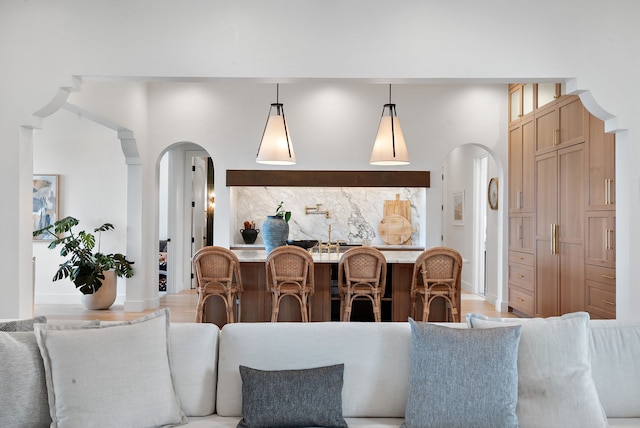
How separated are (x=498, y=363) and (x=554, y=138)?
441cm

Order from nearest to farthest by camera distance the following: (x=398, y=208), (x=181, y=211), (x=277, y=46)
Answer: (x=277, y=46) < (x=398, y=208) < (x=181, y=211)

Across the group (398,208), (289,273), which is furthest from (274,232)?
(398,208)

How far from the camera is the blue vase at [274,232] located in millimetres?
5469

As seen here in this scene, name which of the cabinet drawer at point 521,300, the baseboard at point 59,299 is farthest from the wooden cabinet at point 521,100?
the baseboard at point 59,299

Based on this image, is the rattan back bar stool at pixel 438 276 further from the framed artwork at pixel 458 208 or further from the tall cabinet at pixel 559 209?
the framed artwork at pixel 458 208

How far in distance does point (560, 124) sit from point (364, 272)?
2779 millimetres

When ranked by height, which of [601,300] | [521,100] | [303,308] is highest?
[521,100]

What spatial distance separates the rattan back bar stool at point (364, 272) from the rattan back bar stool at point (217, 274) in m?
1.00

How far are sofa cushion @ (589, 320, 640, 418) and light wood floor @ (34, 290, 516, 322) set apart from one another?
384 centimetres

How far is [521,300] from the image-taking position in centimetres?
672

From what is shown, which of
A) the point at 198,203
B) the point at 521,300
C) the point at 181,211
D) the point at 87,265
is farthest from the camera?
the point at 198,203

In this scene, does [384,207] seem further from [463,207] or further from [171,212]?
[171,212]

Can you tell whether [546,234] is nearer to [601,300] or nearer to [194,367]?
[601,300]

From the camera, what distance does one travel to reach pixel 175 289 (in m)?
8.92
